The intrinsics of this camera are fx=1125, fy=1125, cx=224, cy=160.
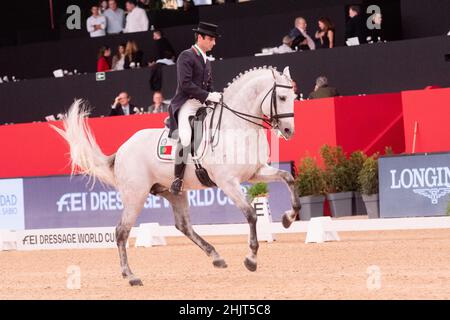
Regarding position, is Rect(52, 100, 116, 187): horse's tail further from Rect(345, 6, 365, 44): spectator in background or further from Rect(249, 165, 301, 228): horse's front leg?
Rect(345, 6, 365, 44): spectator in background

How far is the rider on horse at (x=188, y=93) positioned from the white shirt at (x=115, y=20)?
477 inches

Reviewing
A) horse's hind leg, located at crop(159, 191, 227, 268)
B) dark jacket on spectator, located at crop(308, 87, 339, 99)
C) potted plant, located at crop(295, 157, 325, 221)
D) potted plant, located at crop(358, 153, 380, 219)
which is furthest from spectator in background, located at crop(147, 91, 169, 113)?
horse's hind leg, located at crop(159, 191, 227, 268)

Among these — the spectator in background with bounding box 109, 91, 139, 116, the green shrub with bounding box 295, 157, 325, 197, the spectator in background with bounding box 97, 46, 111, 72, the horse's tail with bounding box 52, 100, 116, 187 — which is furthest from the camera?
the spectator in background with bounding box 97, 46, 111, 72

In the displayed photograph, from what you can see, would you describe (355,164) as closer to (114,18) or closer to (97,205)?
(97,205)

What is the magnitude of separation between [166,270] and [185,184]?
1176mm

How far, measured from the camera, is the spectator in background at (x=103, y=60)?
72.7 ft

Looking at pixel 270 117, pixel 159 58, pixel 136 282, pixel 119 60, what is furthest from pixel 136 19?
pixel 136 282

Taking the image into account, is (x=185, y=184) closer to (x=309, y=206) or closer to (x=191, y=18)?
(x=309, y=206)

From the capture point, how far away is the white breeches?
10930mm

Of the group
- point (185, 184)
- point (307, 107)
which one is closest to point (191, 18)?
point (307, 107)

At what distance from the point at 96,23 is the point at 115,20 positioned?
1.29 feet

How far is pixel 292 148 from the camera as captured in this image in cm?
1830

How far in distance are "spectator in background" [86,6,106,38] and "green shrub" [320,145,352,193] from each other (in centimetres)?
733

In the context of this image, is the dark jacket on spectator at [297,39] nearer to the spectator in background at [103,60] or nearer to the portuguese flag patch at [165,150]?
the spectator in background at [103,60]
